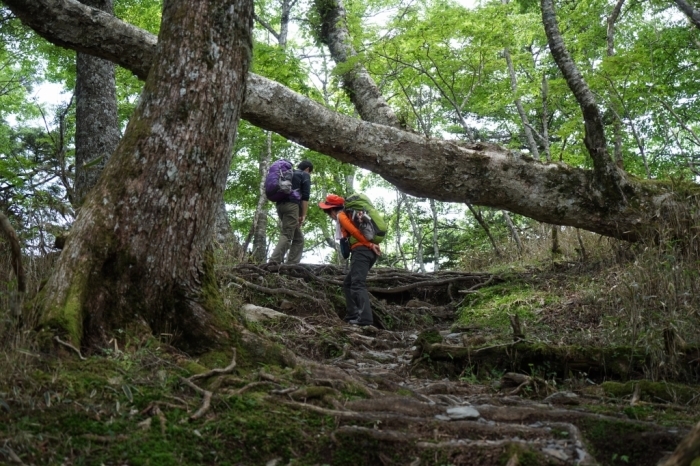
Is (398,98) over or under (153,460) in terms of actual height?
over

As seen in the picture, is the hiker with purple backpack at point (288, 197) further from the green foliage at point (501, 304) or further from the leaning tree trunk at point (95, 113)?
the green foliage at point (501, 304)

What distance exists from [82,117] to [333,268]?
4.32 m

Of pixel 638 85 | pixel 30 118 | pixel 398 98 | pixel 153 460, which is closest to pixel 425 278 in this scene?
pixel 638 85

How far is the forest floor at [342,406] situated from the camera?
112 inches

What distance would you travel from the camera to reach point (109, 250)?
391 cm

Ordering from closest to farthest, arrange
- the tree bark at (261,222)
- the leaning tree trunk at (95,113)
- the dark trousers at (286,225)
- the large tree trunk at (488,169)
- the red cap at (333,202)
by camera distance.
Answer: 1. the large tree trunk at (488,169)
2. the red cap at (333,202)
3. the leaning tree trunk at (95,113)
4. the dark trousers at (286,225)
5. the tree bark at (261,222)

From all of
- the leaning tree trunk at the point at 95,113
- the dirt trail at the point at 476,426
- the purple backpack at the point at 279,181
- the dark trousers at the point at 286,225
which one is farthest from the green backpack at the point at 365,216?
the dirt trail at the point at 476,426

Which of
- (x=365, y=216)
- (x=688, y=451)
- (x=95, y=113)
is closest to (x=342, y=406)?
(x=688, y=451)

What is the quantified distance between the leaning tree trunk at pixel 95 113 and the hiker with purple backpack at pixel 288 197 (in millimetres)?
2752

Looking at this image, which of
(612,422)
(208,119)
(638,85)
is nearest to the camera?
(612,422)

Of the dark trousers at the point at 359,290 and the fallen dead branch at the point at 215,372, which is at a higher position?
the dark trousers at the point at 359,290

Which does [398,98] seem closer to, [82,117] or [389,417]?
[82,117]

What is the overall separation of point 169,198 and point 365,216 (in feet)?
14.0

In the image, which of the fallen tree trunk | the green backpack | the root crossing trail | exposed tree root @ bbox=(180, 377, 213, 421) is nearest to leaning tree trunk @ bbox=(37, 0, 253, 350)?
exposed tree root @ bbox=(180, 377, 213, 421)
